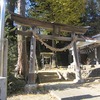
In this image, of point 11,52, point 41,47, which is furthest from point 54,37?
point 41,47

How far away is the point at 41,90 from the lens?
362 inches

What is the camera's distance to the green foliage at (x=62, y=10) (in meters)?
18.0

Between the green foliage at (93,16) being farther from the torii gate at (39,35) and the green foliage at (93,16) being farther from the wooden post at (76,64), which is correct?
the wooden post at (76,64)

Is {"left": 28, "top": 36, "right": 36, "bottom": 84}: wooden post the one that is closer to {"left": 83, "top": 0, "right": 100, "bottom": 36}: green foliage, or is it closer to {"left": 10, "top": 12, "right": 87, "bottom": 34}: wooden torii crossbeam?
{"left": 10, "top": 12, "right": 87, "bottom": 34}: wooden torii crossbeam

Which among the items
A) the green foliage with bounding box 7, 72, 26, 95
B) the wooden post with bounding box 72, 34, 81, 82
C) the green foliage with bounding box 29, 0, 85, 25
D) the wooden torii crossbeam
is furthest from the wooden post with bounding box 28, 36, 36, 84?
the green foliage with bounding box 29, 0, 85, 25

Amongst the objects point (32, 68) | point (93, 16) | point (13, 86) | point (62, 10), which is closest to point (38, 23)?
point (32, 68)

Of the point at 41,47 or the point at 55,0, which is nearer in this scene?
the point at 55,0

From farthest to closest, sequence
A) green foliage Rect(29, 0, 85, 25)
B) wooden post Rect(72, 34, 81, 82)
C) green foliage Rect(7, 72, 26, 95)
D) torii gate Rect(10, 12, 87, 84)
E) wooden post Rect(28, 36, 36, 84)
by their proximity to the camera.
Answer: green foliage Rect(29, 0, 85, 25)
wooden post Rect(72, 34, 81, 82)
torii gate Rect(10, 12, 87, 84)
wooden post Rect(28, 36, 36, 84)
green foliage Rect(7, 72, 26, 95)

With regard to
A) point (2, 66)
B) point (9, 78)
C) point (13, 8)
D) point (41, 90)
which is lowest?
point (41, 90)

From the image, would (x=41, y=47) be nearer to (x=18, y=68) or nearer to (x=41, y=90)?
(x=18, y=68)

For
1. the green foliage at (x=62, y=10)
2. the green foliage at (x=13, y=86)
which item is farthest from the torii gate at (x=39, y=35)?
the green foliage at (x=62, y=10)

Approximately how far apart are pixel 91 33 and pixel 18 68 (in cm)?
1506

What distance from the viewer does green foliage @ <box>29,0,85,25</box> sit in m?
18.0

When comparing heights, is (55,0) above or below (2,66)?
above
